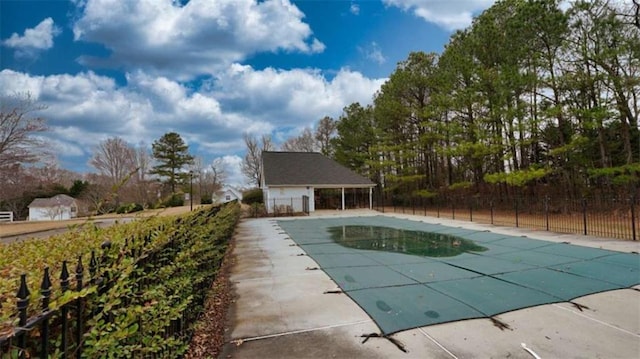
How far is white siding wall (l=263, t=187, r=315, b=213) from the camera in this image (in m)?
24.2

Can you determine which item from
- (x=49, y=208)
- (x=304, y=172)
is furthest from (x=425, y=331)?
(x=49, y=208)

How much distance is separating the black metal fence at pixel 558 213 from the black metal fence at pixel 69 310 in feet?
39.9

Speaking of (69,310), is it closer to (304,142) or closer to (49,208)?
(49,208)

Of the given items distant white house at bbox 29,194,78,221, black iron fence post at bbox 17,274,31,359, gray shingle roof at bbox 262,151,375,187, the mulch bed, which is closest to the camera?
black iron fence post at bbox 17,274,31,359

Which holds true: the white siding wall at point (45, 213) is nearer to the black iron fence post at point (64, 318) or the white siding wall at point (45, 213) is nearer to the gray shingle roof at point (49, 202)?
the gray shingle roof at point (49, 202)

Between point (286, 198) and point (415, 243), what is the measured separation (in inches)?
621

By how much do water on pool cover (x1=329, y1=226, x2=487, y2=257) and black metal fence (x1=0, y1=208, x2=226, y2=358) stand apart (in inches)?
269

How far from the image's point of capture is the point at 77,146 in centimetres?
1522

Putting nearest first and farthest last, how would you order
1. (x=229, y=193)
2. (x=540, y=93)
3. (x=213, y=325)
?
(x=213, y=325), (x=540, y=93), (x=229, y=193)

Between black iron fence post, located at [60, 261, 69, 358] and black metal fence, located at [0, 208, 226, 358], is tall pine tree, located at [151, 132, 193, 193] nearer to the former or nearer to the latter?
black metal fence, located at [0, 208, 226, 358]

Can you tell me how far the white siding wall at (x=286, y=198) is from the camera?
79.5 ft

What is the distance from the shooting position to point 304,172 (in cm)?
2672

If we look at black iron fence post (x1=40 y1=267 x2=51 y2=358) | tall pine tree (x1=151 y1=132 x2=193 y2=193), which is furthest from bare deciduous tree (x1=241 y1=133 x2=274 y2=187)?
black iron fence post (x1=40 y1=267 x2=51 y2=358)

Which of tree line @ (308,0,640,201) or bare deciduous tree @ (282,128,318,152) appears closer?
tree line @ (308,0,640,201)
